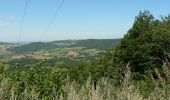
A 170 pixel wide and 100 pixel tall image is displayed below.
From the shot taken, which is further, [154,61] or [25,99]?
[154,61]

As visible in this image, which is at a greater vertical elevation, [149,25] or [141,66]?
[149,25]

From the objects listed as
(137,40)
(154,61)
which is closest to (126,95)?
(154,61)

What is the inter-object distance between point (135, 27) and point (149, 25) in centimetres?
278

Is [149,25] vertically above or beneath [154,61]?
above

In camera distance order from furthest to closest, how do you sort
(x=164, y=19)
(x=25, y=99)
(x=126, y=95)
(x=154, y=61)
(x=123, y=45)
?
(x=164, y=19) → (x=123, y=45) → (x=154, y=61) → (x=25, y=99) → (x=126, y=95)

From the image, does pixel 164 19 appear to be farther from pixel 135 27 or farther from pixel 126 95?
pixel 126 95

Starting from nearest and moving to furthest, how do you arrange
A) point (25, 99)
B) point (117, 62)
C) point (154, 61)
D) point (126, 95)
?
point (126, 95)
point (25, 99)
point (154, 61)
point (117, 62)

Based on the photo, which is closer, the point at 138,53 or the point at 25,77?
the point at 25,77

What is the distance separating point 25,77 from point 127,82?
656cm

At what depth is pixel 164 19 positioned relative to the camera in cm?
7306

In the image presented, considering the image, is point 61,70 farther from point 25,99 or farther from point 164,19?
point 164,19

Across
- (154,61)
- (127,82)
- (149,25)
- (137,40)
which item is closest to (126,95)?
(127,82)

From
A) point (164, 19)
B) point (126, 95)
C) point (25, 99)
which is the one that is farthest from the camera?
point (164, 19)

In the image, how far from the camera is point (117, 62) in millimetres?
62062
